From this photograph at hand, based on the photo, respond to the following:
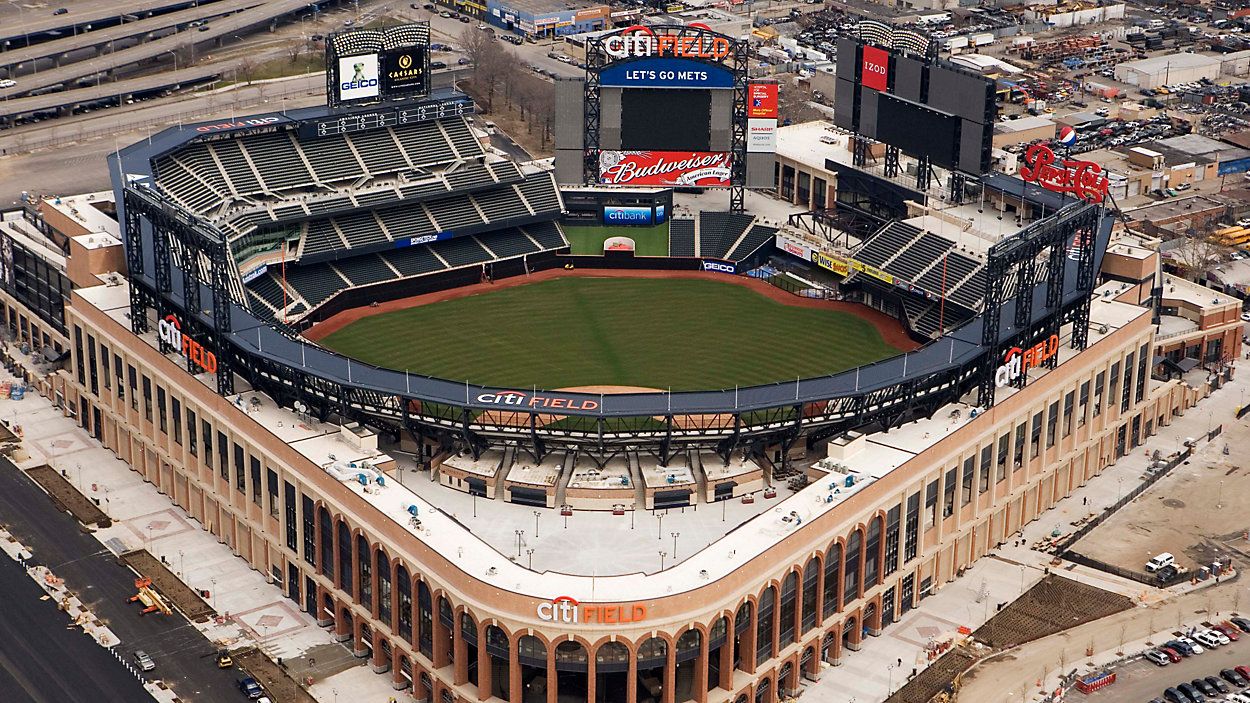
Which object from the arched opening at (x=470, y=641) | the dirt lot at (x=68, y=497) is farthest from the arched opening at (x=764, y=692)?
the dirt lot at (x=68, y=497)

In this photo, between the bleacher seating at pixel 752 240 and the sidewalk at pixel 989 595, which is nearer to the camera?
the sidewalk at pixel 989 595

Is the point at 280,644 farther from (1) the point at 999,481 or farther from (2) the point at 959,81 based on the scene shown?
(2) the point at 959,81

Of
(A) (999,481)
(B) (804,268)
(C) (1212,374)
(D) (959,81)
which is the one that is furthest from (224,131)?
(C) (1212,374)

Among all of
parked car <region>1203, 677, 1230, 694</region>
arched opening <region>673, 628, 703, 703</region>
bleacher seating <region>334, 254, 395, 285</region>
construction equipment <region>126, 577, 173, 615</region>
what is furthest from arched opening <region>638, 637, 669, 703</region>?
bleacher seating <region>334, 254, 395, 285</region>

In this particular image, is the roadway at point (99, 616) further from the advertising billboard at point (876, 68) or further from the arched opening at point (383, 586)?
the advertising billboard at point (876, 68)

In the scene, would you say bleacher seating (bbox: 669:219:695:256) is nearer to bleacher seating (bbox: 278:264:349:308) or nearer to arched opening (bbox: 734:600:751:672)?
bleacher seating (bbox: 278:264:349:308)
